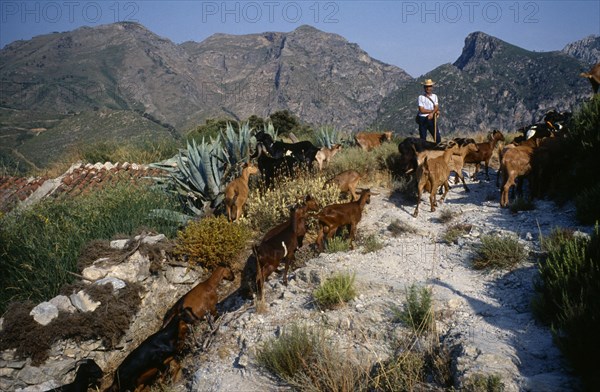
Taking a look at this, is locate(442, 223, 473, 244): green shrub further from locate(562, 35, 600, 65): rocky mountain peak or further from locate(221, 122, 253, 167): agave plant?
locate(562, 35, 600, 65): rocky mountain peak

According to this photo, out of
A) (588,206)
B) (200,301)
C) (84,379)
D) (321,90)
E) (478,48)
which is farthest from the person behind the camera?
(321,90)

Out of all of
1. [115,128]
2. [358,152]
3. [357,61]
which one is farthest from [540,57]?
[357,61]

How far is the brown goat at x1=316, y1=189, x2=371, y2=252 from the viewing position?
659cm

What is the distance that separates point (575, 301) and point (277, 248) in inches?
133

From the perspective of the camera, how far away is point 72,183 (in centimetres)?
1175

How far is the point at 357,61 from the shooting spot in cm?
19488

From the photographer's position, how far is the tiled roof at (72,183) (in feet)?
36.6

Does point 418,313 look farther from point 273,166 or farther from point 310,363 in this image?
point 273,166

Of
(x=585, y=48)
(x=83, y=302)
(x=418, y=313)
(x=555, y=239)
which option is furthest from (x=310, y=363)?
(x=585, y=48)

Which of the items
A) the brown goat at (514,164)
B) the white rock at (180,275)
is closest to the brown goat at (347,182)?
the brown goat at (514,164)

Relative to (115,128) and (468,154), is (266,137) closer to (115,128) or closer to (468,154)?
(468,154)

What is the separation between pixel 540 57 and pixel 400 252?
7577 cm

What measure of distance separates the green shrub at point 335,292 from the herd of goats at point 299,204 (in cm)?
81

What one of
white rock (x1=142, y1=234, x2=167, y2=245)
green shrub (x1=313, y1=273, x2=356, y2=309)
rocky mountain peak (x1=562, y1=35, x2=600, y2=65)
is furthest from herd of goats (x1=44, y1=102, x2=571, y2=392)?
rocky mountain peak (x1=562, y1=35, x2=600, y2=65)
